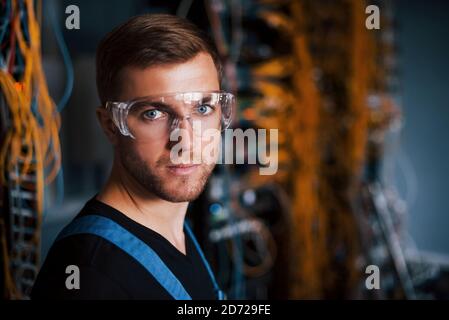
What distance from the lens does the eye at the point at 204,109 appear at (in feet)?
3.36

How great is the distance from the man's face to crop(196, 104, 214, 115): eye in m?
0.04

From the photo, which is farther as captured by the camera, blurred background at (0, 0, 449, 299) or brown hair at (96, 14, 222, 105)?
blurred background at (0, 0, 449, 299)

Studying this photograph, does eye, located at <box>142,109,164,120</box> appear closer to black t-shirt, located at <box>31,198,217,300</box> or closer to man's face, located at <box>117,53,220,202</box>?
man's face, located at <box>117,53,220,202</box>

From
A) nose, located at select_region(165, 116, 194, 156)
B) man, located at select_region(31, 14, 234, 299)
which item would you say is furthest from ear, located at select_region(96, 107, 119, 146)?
nose, located at select_region(165, 116, 194, 156)

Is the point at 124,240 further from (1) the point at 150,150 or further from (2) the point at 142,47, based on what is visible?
(2) the point at 142,47

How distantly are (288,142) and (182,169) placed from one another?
1.63 m

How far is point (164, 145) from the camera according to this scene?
101cm

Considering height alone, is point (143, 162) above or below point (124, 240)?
above

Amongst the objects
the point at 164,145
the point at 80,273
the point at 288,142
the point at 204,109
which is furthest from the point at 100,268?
the point at 288,142

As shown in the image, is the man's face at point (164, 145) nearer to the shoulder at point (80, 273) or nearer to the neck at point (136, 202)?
the neck at point (136, 202)

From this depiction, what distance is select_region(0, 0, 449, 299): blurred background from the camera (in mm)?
1188

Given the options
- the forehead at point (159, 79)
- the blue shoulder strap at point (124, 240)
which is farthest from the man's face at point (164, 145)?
the blue shoulder strap at point (124, 240)
